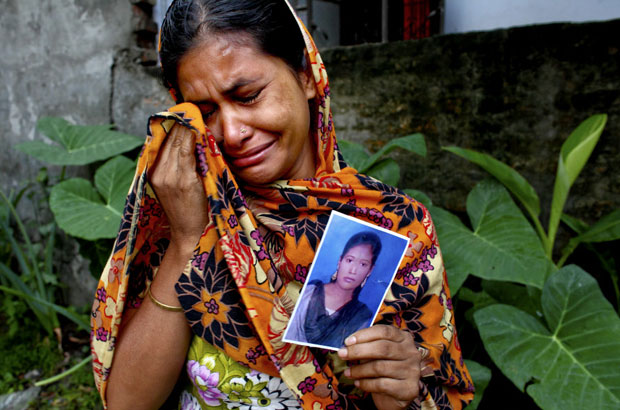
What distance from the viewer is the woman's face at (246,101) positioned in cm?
80

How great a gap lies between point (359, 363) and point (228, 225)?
34cm

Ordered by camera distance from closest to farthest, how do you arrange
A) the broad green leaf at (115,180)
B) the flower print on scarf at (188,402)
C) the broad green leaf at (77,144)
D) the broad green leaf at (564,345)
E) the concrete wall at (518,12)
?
the flower print on scarf at (188,402), the broad green leaf at (564,345), the broad green leaf at (115,180), the broad green leaf at (77,144), the concrete wall at (518,12)

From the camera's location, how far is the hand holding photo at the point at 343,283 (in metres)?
0.77

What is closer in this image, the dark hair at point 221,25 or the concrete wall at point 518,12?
the dark hair at point 221,25

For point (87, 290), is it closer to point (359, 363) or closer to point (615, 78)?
point (359, 363)

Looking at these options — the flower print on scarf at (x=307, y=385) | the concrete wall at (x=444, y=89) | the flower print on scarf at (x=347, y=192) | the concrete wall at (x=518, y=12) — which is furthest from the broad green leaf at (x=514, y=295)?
the concrete wall at (x=518, y=12)

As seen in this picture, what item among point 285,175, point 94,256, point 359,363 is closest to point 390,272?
point 359,363

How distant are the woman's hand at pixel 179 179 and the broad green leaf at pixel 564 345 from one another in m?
1.14

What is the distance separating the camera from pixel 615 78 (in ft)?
6.44

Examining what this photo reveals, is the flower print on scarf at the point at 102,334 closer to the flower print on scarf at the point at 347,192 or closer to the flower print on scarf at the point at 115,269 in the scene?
the flower print on scarf at the point at 115,269

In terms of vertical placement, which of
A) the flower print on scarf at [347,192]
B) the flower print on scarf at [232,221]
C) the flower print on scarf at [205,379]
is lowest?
the flower print on scarf at [205,379]

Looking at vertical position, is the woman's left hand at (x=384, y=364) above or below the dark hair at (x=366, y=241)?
below

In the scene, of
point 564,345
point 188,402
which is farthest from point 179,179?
point 564,345

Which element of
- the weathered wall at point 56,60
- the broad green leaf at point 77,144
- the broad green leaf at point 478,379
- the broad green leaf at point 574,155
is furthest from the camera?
the weathered wall at point 56,60
